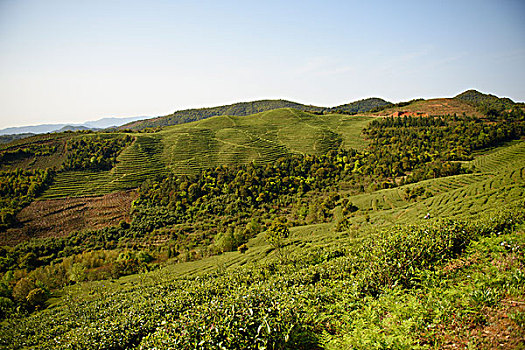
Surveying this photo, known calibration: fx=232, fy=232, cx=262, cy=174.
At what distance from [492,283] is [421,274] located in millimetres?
2440

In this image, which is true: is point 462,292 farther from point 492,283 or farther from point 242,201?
point 242,201

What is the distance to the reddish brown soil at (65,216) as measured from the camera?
83.9 m

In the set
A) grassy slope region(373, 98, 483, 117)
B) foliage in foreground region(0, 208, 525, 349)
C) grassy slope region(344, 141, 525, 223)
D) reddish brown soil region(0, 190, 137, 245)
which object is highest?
grassy slope region(373, 98, 483, 117)

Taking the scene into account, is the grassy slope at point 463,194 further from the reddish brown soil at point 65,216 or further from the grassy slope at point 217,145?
the reddish brown soil at point 65,216

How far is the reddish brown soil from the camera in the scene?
275 ft

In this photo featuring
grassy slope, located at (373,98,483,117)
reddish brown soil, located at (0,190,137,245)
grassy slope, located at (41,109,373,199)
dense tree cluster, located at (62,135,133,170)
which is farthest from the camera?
grassy slope, located at (373,98,483,117)

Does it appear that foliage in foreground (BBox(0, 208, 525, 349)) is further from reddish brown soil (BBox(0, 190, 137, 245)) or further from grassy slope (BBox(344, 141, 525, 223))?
reddish brown soil (BBox(0, 190, 137, 245))

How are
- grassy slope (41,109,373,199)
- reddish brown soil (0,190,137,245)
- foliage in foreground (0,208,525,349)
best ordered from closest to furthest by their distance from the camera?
foliage in foreground (0,208,525,349) < reddish brown soil (0,190,137,245) < grassy slope (41,109,373,199)

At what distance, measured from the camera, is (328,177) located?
4705 inches

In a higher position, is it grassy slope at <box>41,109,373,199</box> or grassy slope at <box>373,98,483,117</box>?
grassy slope at <box>373,98,483,117</box>

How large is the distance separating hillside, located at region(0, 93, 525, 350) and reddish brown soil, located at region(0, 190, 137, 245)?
0.58 meters

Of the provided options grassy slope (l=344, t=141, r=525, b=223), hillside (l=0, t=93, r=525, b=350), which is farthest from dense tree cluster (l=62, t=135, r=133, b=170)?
grassy slope (l=344, t=141, r=525, b=223)

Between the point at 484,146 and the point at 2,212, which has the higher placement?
the point at 484,146

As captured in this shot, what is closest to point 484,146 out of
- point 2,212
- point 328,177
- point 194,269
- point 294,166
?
point 328,177
